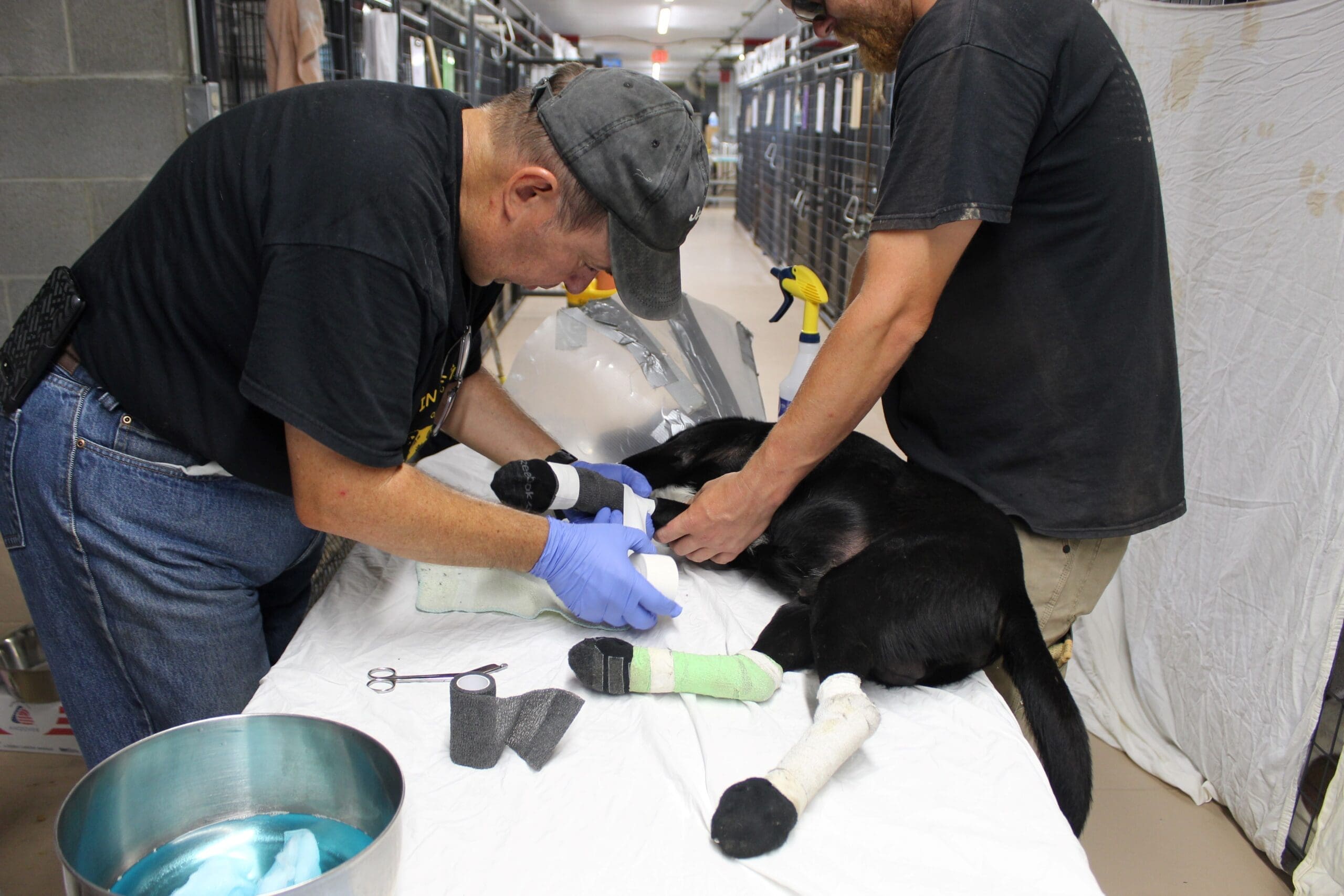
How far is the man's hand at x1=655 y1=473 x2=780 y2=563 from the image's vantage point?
4.51 ft

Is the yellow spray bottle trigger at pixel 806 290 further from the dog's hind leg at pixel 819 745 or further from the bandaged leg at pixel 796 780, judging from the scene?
the bandaged leg at pixel 796 780

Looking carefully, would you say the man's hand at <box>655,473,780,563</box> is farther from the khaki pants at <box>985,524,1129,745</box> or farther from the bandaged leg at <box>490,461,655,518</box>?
the khaki pants at <box>985,524,1129,745</box>

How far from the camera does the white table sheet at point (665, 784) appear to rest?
2.68ft

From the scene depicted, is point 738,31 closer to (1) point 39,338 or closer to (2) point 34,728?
(2) point 34,728

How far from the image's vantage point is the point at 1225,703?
1919mm

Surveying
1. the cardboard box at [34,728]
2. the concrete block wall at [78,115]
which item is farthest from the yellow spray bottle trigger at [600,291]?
the cardboard box at [34,728]

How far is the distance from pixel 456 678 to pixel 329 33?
11.6 ft

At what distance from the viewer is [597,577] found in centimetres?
116

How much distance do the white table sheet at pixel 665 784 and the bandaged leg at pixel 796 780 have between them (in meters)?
0.02

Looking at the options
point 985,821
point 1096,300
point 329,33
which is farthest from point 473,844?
point 329,33

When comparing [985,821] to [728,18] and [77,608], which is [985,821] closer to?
[77,608]

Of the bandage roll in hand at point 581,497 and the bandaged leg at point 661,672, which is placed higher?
the bandage roll in hand at point 581,497

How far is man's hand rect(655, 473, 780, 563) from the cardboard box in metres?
1.57

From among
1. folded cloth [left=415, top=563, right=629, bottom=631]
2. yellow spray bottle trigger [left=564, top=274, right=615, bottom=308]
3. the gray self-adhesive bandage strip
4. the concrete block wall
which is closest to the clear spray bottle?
yellow spray bottle trigger [left=564, top=274, right=615, bottom=308]
